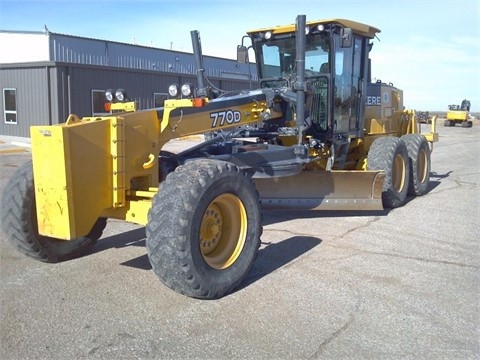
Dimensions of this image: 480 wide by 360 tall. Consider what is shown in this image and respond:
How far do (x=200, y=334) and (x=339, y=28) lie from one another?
5475 millimetres

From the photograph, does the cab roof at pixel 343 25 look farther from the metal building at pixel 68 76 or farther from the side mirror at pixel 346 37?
the metal building at pixel 68 76

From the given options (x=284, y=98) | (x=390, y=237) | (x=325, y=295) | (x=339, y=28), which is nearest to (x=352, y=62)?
(x=339, y=28)

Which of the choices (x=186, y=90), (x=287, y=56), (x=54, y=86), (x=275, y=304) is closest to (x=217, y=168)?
(x=186, y=90)

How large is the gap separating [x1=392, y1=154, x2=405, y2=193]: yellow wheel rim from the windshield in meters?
1.99

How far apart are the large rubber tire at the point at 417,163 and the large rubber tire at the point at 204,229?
5234 mm

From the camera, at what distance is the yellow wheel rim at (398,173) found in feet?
28.5

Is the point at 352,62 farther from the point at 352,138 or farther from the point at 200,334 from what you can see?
the point at 200,334

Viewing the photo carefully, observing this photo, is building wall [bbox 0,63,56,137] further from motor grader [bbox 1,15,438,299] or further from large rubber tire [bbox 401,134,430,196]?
large rubber tire [bbox 401,134,430,196]

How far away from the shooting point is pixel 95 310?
430 centimetres

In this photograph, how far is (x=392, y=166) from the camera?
8.34 m

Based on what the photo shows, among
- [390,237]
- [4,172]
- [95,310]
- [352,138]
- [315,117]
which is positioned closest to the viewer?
[95,310]

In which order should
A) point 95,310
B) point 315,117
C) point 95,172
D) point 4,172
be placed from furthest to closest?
point 4,172 < point 315,117 < point 95,172 < point 95,310

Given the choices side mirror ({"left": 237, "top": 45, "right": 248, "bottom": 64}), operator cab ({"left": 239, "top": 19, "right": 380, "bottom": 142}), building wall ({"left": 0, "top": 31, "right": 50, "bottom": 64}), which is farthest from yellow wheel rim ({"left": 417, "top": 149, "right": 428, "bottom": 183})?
building wall ({"left": 0, "top": 31, "right": 50, "bottom": 64})

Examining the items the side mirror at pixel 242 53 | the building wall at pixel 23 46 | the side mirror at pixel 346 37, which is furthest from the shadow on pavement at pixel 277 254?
the building wall at pixel 23 46
